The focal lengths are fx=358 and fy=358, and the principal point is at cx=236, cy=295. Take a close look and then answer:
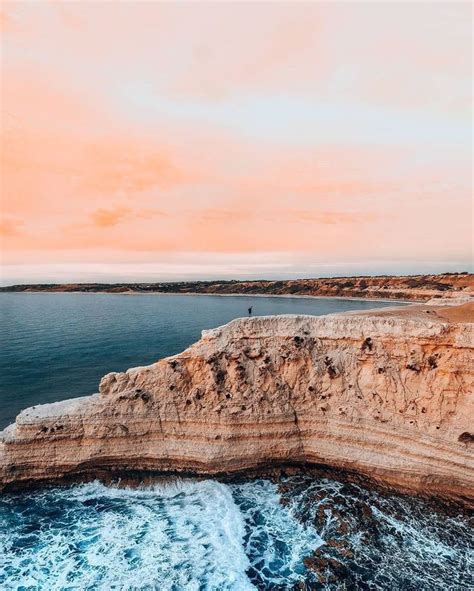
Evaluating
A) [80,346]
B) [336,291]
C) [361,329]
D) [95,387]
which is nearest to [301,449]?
[361,329]

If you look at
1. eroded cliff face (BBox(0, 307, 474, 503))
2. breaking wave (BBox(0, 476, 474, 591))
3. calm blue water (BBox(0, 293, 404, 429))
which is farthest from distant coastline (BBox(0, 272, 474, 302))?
breaking wave (BBox(0, 476, 474, 591))

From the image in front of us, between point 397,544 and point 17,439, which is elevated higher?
point 17,439

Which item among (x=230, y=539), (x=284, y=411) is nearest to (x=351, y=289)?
(x=284, y=411)

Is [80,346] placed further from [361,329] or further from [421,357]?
[421,357]

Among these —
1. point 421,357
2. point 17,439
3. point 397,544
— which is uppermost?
point 421,357

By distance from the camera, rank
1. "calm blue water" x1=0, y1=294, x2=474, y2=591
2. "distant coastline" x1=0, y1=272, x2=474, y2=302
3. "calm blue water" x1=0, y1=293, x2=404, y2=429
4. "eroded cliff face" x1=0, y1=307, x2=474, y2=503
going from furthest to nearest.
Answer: "distant coastline" x1=0, y1=272, x2=474, y2=302
"calm blue water" x1=0, y1=293, x2=404, y2=429
"eroded cliff face" x1=0, y1=307, x2=474, y2=503
"calm blue water" x1=0, y1=294, x2=474, y2=591

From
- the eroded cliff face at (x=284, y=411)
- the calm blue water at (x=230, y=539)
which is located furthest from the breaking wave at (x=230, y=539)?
the eroded cliff face at (x=284, y=411)

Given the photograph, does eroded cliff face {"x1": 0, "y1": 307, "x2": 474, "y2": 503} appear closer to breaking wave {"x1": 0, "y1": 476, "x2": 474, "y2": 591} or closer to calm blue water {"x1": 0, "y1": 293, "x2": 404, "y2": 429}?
breaking wave {"x1": 0, "y1": 476, "x2": 474, "y2": 591}
